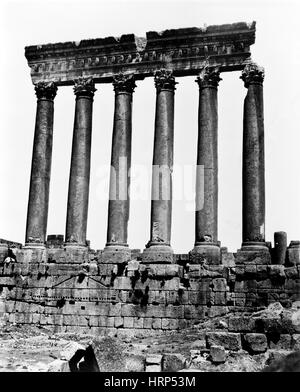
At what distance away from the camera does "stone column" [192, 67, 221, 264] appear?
2228 centimetres

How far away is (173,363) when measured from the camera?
15547mm

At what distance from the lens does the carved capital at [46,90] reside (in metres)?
26.2

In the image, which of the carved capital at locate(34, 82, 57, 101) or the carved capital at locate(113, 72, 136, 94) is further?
the carved capital at locate(34, 82, 57, 101)

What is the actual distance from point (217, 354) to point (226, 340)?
1233 millimetres

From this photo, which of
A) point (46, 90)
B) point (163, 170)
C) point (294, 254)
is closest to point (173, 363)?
point (294, 254)

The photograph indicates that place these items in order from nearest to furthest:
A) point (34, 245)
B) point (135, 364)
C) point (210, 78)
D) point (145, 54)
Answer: point (135, 364)
point (210, 78)
point (34, 245)
point (145, 54)

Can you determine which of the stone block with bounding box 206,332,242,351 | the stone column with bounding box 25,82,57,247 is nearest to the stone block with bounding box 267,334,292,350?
the stone block with bounding box 206,332,242,351

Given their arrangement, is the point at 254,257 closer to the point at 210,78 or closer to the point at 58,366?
the point at 210,78

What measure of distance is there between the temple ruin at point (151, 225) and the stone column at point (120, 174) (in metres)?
0.05

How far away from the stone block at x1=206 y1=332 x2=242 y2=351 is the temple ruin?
158 inches

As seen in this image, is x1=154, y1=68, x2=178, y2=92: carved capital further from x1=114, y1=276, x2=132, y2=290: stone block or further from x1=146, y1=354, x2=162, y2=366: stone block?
x1=146, y1=354, x2=162, y2=366: stone block

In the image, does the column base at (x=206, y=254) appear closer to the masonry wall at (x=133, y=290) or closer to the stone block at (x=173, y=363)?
the masonry wall at (x=133, y=290)
